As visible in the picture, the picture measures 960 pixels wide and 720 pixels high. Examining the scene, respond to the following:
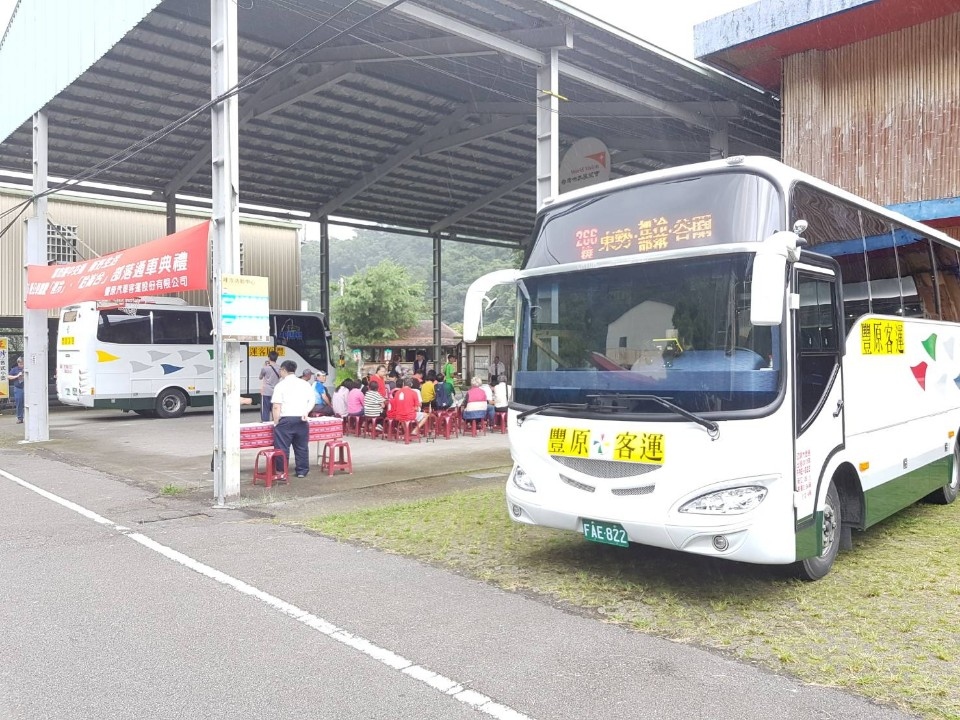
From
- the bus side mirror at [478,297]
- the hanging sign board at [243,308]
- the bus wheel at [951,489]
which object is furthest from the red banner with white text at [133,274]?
the bus wheel at [951,489]

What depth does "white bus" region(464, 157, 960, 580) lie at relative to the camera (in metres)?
4.68

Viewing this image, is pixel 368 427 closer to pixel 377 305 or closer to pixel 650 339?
pixel 650 339

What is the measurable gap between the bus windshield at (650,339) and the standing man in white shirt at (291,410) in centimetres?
460

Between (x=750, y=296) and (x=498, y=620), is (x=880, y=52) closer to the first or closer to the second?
(x=750, y=296)

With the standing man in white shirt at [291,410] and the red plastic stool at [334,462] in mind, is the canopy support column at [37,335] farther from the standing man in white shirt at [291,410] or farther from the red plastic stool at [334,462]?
the standing man in white shirt at [291,410]

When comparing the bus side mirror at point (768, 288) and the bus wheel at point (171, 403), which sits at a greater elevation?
the bus side mirror at point (768, 288)

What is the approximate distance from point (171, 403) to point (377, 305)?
75.1 feet

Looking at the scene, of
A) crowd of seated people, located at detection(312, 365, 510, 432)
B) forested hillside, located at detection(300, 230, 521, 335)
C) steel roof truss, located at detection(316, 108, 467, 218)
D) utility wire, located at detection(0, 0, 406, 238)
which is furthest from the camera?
forested hillside, located at detection(300, 230, 521, 335)

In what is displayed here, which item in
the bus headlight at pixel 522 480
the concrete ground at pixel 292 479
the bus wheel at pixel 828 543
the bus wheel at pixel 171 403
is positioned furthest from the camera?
the bus wheel at pixel 171 403

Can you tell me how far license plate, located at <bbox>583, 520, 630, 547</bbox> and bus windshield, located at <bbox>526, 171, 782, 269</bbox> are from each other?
6.14 feet

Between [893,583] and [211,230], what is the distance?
316 inches

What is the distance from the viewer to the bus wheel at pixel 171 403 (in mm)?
20872

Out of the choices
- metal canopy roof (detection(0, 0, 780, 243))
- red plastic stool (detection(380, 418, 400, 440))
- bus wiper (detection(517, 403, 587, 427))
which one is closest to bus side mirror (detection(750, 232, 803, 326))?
bus wiper (detection(517, 403, 587, 427))

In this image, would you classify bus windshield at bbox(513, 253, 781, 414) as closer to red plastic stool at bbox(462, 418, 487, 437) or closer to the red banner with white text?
the red banner with white text
